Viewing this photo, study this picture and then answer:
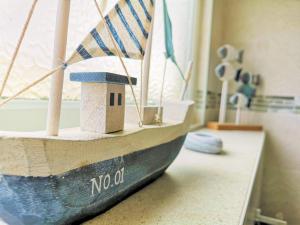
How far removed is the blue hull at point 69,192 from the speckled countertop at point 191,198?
3 centimetres

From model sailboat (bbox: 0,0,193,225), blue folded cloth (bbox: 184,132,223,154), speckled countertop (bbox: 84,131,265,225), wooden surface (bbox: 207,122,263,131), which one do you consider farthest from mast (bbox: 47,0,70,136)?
wooden surface (bbox: 207,122,263,131)

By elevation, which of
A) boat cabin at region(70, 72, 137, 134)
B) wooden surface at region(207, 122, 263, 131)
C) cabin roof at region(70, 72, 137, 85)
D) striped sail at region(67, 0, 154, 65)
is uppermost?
striped sail at region(67, 0, 154, 65)

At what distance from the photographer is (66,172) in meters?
0.24

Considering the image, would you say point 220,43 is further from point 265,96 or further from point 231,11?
point 265,96

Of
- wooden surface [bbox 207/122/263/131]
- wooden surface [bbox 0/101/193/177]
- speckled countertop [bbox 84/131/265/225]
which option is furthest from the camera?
wooden surface [bbox 207/122/263/131]

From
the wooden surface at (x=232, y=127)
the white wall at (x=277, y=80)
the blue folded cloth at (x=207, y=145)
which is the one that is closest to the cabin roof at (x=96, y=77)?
the blue folded cloth at (x=207, y=145)

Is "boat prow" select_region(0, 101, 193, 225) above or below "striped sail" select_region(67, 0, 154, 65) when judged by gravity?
below

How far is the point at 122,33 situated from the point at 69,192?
0.18 meters

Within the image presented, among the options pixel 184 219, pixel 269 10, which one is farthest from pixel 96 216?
pixel 269 10

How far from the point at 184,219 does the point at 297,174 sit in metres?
1.28

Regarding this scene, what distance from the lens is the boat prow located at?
211 millimetres

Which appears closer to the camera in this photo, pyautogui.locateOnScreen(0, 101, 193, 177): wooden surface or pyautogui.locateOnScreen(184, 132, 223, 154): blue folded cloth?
pyautogui.locateOnScreen(0, 101, 193, 177): wooden surface

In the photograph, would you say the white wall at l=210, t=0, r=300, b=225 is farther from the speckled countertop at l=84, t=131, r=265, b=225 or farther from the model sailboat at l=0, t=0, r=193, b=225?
the model sailboat at l=0, t=0, r=193, b=225

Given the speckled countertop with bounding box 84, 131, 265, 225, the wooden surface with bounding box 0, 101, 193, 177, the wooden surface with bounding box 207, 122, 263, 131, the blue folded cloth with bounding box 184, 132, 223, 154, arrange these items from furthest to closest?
the wooden surface with bounding box 207, 122, 263, 131 < the blue folded cloth with bounding box 184, 132, 223, 154 < the speckled countertop with bounding box 84, 131, 265, 225 < the wooden surface with bounding box 0, 101, 193, 177
